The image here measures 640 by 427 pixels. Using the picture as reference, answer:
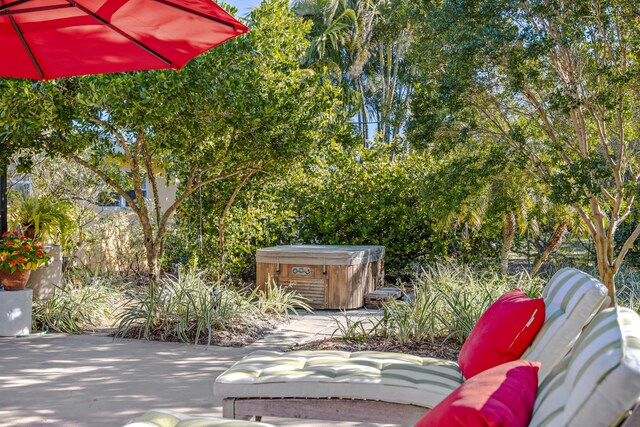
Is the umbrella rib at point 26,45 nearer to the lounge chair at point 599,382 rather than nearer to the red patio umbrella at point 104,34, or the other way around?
the red patio umbrella at point 104,34

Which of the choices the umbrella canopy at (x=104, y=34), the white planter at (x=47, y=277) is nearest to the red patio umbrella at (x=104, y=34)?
the umbrella canopy at (x=104, y=34)

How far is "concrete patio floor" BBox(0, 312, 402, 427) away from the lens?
3.96m

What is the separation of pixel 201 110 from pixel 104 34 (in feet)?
9.23

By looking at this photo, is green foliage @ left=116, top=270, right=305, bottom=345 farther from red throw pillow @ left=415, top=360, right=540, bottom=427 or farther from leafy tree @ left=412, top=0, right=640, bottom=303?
red throw pillow @ left=415, top=360, right=540, bottom=427

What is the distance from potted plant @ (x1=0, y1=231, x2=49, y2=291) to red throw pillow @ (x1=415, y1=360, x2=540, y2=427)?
571 cm

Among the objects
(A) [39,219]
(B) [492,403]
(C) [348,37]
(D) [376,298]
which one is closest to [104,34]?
(B) [492,403]

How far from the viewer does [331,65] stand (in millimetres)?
23438

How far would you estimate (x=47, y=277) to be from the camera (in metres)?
7.25

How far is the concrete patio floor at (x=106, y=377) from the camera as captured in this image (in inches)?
156

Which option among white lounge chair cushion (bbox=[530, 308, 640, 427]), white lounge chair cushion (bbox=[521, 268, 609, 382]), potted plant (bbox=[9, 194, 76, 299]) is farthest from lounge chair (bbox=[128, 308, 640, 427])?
potted plant (bbox=[9, 194, 76, 299])

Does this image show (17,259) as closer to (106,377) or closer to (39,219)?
(39,219)

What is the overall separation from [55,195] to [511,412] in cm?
1034

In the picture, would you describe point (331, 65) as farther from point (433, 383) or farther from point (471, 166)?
point (433, 383)

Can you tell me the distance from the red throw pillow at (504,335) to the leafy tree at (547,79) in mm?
2685
